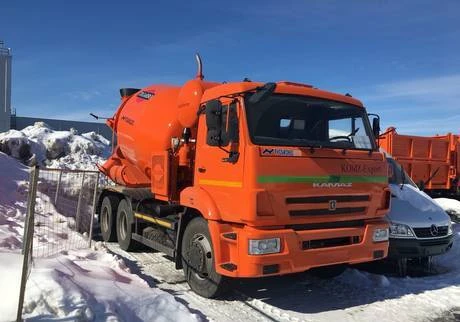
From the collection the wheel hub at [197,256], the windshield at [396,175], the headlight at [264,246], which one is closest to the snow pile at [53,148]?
the windshield at [396,175]

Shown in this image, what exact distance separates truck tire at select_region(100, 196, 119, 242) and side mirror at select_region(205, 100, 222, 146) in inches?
201

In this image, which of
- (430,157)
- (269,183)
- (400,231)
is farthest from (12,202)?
(430,157)

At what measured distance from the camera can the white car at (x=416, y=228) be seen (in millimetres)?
8086

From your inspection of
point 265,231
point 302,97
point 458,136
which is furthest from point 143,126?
point 458,136

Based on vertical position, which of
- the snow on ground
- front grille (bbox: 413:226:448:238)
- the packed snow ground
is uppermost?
front grille (bbox: 413:226:448:238)

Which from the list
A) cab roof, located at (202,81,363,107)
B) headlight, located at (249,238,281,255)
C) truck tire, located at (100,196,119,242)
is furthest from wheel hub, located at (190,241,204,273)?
truck tire, located at (100,196,119,242)

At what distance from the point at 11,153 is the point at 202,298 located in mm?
16535

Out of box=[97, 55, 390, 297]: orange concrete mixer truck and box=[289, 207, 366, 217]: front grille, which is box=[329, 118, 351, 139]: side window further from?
box=[289, 207, 366, 217]: front grille

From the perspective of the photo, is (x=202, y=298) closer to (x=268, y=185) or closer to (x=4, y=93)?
(x=268, y=185)

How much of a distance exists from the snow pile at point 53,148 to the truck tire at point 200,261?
14338 mm

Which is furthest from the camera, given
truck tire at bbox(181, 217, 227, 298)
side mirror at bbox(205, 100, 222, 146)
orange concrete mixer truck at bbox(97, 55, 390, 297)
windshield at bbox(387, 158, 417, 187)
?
windshield at bbox(387, 158, 417, 187)

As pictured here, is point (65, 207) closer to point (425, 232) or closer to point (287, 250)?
point (287, 250)

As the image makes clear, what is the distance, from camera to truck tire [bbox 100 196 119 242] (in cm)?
→ 1116

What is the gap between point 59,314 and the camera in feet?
16.3
